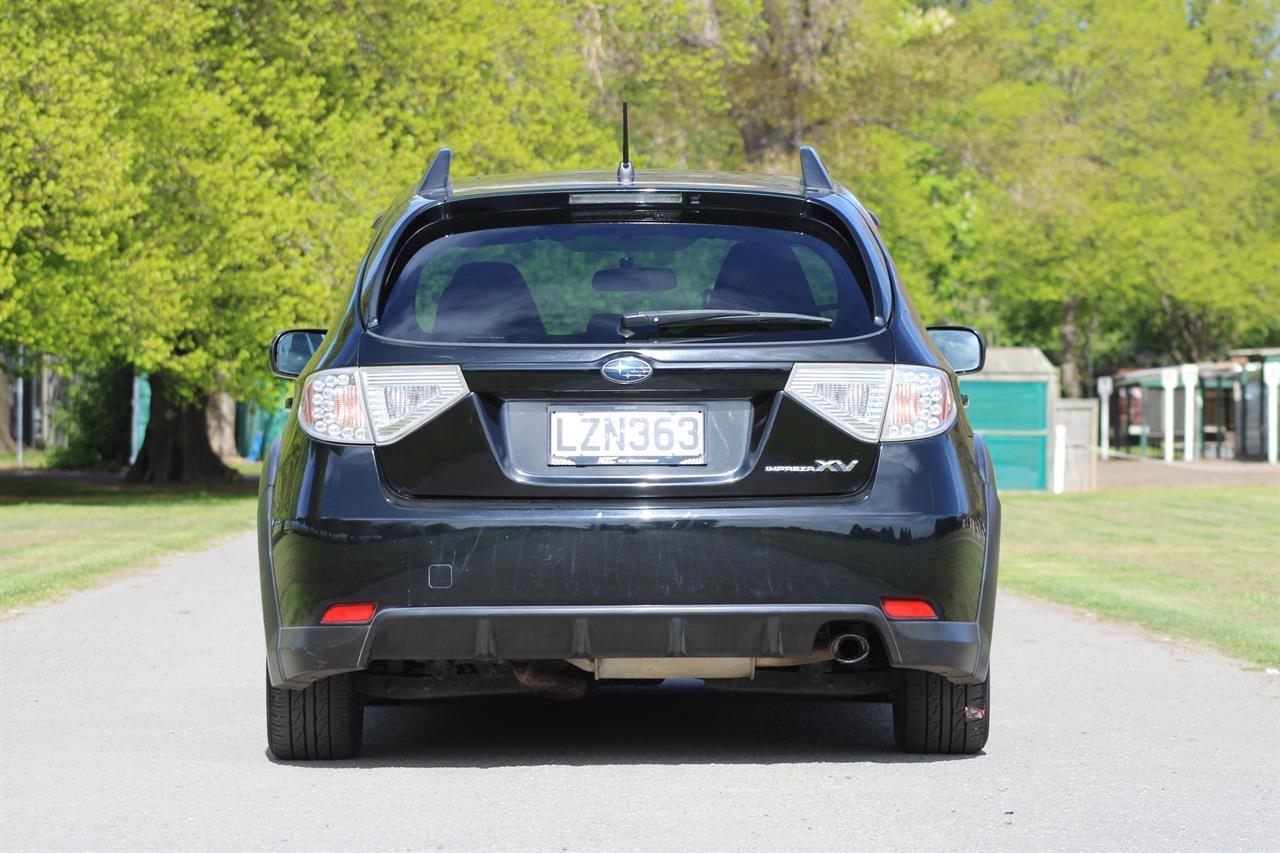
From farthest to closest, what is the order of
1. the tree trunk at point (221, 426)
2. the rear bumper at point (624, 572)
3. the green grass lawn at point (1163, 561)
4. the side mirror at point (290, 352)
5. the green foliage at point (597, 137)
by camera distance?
the tree trunk at point (221, 426)
the green foliage at point (597, 137)
the green grass lawn at point (1163, 561)
the side mirror at point (290, 352)
the rear bumper at point (624, 572)

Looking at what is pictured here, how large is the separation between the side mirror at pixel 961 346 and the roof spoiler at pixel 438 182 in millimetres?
1679

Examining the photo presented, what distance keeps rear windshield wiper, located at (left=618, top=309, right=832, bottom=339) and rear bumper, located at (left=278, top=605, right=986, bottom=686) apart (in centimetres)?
76

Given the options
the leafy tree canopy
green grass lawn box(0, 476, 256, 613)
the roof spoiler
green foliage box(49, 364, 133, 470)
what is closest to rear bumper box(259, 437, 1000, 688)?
the roof spoiler

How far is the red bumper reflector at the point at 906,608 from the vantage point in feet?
18.9

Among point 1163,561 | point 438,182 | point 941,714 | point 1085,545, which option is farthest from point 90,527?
point 941,714

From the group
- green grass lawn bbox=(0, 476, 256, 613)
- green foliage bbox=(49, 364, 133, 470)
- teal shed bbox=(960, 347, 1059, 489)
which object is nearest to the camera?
green grass lawn bbox=(0, 476, 256, 613)

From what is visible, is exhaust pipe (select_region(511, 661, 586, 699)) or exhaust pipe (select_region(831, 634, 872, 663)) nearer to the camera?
exhaust pipe (select_region(831, 634, 872, 663))

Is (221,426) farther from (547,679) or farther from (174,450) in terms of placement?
(547,679)

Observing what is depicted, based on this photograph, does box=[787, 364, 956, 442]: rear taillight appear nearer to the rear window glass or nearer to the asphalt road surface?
the rear window glass

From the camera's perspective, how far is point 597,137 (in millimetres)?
34125

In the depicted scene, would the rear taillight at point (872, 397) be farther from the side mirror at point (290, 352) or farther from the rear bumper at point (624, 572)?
the side mirror at point (290, 352)

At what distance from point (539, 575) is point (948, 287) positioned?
178ft

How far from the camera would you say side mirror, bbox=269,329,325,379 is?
22.8ft

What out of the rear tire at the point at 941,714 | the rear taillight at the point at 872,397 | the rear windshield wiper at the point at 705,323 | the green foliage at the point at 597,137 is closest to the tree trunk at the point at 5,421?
the green foliage at the point at 597,137
